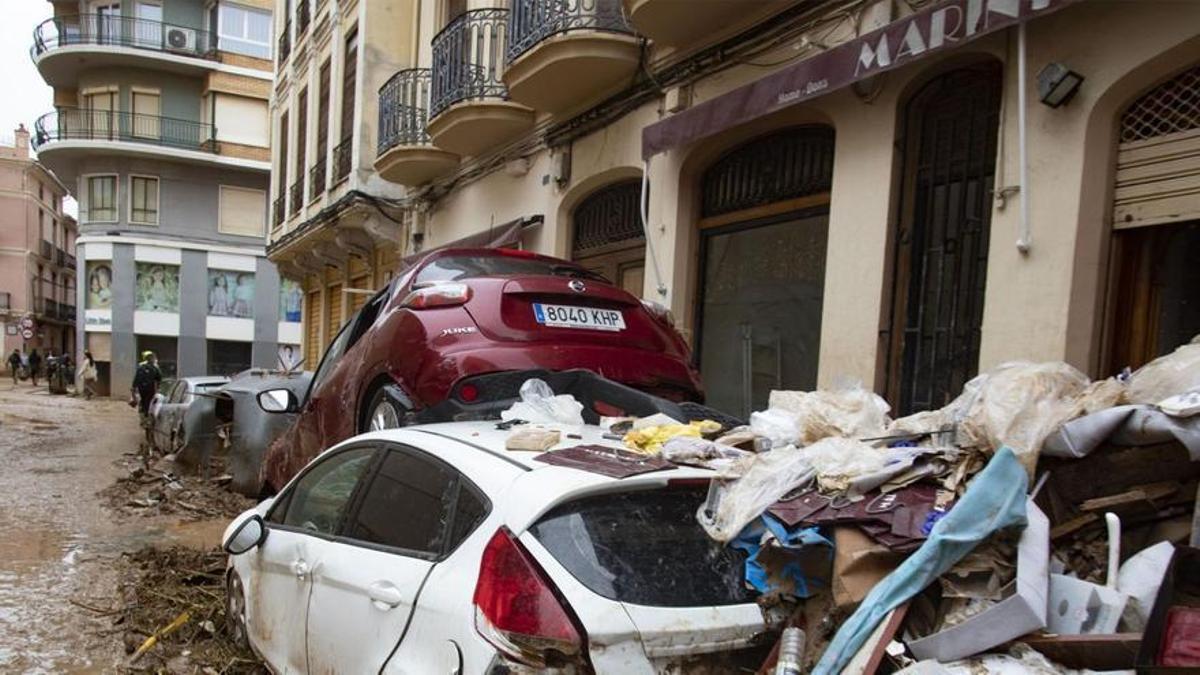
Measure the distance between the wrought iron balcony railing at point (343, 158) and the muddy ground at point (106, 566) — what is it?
670cm

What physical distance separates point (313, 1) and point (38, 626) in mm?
17539

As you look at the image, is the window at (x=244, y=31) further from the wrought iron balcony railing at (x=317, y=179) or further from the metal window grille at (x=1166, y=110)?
the metal window grille at (x=1166, y=110)

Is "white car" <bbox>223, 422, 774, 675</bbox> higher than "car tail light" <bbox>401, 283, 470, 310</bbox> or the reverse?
the reverse

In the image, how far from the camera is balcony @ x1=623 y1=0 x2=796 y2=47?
6.38m

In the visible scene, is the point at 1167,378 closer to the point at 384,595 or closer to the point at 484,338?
the point at 384,595

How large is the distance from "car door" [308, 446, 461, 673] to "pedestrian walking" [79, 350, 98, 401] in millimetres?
30904

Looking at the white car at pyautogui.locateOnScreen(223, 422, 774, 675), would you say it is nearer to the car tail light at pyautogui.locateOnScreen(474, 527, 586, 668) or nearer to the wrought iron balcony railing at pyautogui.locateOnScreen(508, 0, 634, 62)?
the car tail light at pyautogui.locateOnScreen(474, 527, 586, 668)

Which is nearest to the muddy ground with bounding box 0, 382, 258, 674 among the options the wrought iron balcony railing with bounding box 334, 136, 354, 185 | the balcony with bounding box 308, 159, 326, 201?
the wrought iron balcony railing with bounding box 334, 136, 354, 185

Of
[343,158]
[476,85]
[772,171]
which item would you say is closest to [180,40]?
[343,158]

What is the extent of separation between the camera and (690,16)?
660cm

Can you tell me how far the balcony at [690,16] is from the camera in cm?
638

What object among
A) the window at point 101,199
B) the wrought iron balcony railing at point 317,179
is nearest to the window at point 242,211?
the window at point 101,199

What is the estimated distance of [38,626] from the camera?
15.1 ft

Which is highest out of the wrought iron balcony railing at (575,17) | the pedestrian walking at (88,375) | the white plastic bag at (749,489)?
the wrought iron balcony railing at (575,17)
